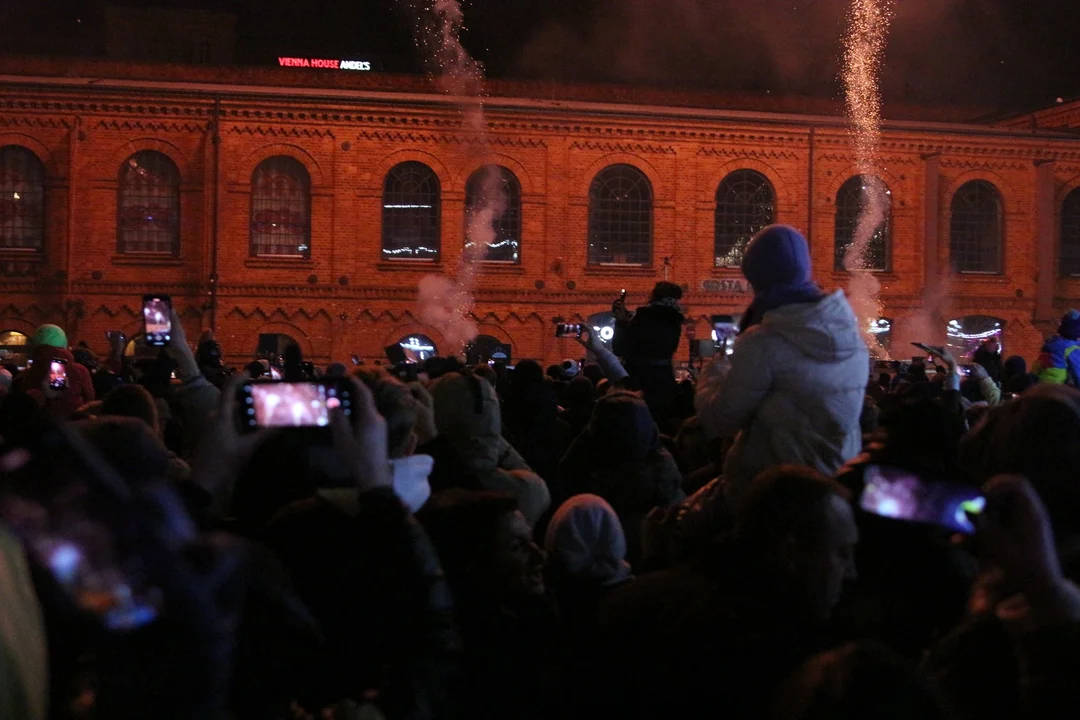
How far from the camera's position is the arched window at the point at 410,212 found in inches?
1341

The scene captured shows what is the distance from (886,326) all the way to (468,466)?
109 feet

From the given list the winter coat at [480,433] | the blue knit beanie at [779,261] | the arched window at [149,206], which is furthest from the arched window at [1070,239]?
the blue knit beanie at [779,261]

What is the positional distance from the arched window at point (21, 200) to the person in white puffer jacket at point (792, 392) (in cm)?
3141

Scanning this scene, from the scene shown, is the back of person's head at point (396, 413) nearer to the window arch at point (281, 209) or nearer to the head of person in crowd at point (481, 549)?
the head of person in crowd at point (481, 549)

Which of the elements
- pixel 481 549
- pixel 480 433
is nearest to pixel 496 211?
pixel 480 433

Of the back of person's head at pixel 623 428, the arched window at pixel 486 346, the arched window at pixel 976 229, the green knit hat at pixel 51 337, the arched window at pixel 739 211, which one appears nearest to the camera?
the back of person's head at pixel 623 428

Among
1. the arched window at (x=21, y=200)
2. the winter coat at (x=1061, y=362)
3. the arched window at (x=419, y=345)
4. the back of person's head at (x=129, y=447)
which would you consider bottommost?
the back of person's head at (x=129, y=447)

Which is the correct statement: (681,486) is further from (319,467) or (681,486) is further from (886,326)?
(886,326)

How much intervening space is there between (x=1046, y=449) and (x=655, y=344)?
4.46 m

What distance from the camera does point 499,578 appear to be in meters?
3.75

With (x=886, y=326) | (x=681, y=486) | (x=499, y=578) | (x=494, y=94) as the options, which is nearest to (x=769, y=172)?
(x=886, y=326)

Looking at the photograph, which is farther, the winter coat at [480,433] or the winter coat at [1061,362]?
the winter coat at [1061,362]

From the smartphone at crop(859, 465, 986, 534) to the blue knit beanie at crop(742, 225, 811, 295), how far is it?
63.1 inches

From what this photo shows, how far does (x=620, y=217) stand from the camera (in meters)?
A: 35.5
